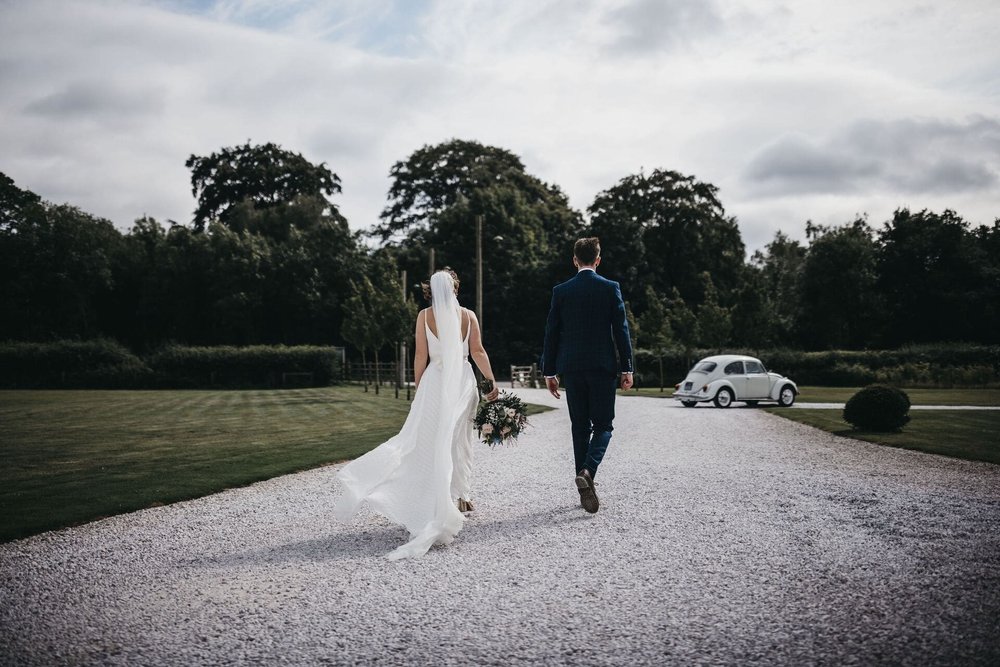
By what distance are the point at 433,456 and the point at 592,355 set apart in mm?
1618

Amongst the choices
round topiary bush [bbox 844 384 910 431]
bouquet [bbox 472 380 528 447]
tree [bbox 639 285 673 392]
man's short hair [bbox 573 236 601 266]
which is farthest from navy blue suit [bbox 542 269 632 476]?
tree [bbox 639 285 673 392]

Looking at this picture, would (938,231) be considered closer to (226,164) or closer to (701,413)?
(701,413)

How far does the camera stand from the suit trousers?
6809mm

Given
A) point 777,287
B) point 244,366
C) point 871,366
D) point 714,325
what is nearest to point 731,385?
point 714,325

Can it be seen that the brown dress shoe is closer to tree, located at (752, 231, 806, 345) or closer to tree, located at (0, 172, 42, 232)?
tree, located at (752, 231, 806, 345)

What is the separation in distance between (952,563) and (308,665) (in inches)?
163

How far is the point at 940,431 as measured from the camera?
47.8 feet

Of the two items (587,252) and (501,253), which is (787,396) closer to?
(587,252)

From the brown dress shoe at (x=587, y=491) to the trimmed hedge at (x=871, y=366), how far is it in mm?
32500

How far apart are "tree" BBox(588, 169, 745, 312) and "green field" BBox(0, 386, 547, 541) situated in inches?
1187

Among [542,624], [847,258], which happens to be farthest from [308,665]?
[847,258]

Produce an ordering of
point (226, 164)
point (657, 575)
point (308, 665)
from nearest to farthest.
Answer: point (308, 665) < point (657, 575) < point (226, 164)

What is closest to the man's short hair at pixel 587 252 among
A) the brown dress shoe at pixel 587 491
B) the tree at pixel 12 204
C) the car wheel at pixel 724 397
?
the brown dress shoe at pixel 587 491

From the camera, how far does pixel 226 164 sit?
60375 mm
